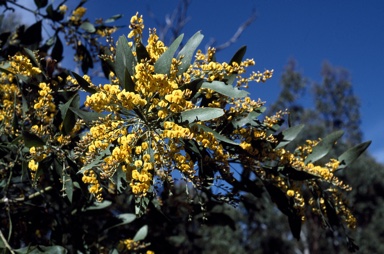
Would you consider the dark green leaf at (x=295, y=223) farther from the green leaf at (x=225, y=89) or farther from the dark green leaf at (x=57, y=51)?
the dark green leaf at (x=57, y=51)

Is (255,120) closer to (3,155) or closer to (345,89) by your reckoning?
(3,155)

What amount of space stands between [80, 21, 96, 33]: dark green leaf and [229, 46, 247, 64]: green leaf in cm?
147

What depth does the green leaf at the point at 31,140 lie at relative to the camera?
74.6 inches

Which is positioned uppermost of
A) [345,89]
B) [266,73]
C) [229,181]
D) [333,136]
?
[345,89]

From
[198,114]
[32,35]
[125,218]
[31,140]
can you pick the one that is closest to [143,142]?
[198,114]

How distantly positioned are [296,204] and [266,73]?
667 mm

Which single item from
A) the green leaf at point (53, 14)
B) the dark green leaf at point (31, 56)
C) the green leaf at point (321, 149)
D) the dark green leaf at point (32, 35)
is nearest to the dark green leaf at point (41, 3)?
the green leaf at point (53, 14)

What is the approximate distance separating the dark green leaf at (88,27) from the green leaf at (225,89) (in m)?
1.56

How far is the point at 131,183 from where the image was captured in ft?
5.46

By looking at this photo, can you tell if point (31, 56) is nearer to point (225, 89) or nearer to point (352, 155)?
point (225, 89)

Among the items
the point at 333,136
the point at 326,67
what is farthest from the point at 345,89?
the point at 333,136

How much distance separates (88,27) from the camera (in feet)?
10.5

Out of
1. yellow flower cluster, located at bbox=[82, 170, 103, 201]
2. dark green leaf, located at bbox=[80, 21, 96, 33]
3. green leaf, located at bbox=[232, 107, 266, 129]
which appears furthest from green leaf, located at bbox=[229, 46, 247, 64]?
dark green leaf, located at bbox=[80, 21, 96, 33]

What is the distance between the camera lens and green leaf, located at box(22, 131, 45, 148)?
1.89m
